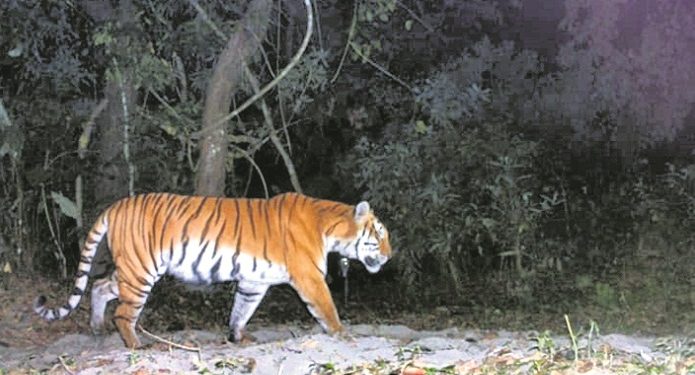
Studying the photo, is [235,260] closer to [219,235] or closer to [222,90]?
[219,235]

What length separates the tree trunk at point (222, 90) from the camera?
8.37 metres

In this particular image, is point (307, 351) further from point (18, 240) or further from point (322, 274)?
point (18, 240)

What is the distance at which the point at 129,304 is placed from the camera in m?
6.64

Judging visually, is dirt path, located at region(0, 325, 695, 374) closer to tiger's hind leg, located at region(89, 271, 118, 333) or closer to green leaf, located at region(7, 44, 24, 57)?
tiger's hind leg, located at region(89, 271, 118, 333)

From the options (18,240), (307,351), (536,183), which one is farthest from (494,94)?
(307,351)

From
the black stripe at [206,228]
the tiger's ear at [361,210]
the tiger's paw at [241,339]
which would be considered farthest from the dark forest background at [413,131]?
the tiger's ear at [361,210]

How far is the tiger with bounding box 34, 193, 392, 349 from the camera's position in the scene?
666 centimetres

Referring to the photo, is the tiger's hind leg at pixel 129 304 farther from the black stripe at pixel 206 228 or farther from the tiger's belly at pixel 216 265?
the black stripe at pixel 206 228

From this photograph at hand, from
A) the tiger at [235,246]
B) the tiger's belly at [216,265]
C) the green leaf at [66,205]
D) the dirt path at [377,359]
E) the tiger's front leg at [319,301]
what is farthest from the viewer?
the green leaf at [66,205]

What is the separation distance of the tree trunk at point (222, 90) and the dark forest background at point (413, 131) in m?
0.02

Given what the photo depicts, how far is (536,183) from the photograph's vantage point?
1018cm

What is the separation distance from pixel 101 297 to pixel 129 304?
0.57 meters

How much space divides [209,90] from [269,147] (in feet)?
8.16

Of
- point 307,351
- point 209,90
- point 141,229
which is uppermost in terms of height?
point 209,90
